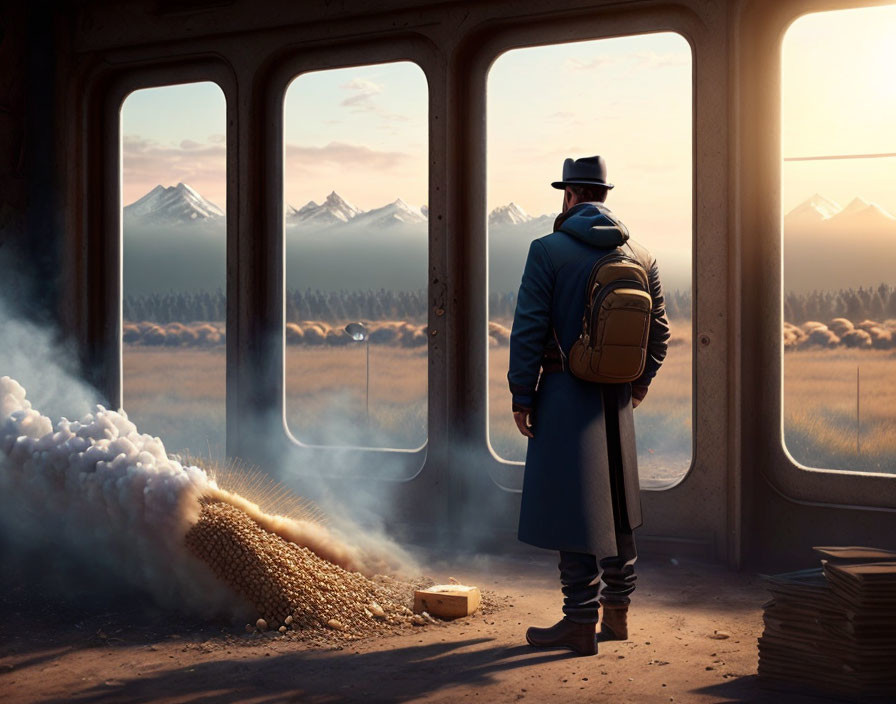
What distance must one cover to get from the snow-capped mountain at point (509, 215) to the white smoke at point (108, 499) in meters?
2.09

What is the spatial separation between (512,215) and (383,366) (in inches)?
42.1

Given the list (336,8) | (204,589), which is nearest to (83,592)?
(204,589)

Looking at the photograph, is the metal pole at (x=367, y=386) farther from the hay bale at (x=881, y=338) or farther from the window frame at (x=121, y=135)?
the hay bale at (x=881, y=338)

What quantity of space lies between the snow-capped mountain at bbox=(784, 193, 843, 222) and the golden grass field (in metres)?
0.60

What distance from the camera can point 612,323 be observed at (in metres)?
3.49

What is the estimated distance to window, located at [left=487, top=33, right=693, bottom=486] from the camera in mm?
4965

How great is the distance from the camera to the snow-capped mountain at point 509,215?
5.37 metres

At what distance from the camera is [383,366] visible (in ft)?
18.6

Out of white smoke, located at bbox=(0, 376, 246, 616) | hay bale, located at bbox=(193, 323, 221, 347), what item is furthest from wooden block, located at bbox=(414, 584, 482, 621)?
hay bale, located at bbox=(193, 323, 221, 347)

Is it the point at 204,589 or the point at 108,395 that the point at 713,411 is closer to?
the point at 204,589

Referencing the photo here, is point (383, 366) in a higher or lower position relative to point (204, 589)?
higher

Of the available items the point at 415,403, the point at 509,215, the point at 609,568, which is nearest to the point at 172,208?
the point at 415,403

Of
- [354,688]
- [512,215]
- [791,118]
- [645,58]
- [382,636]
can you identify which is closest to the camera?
[354,688]

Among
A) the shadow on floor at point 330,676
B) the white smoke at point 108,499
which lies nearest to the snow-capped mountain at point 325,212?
the white smoke at point 108,499
